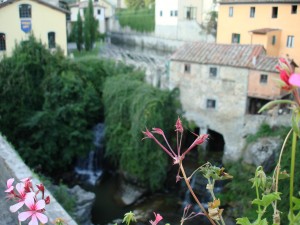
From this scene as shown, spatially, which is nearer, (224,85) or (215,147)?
(224,85)

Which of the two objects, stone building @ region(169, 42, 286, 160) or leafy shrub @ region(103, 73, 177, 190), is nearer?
leafy shrub @ region(103, 73, 177, 190)

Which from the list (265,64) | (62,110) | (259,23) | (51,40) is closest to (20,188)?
(62,110)

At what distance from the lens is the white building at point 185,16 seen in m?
29.7

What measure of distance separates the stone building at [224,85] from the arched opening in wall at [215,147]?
1.8 inches

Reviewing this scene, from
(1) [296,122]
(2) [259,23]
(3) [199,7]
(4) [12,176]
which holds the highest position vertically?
(3) [199,7]

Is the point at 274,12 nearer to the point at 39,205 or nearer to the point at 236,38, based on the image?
the point at 236,38

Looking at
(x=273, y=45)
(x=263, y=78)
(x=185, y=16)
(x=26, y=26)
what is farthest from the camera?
(x=185, y=16)

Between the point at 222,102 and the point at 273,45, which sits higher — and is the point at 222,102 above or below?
below

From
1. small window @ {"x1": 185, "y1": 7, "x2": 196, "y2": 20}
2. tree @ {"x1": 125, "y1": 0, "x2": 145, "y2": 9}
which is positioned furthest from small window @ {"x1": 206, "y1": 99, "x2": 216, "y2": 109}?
tree @ {"x1": 125, "y1": 0, "x2": 145, "y2": 9}

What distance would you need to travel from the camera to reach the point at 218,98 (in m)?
15.6

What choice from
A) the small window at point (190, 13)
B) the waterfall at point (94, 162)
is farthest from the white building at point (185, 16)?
the waterfall at point (94, 162)

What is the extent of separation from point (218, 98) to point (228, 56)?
1.78m

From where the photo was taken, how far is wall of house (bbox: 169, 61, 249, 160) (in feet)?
49.8

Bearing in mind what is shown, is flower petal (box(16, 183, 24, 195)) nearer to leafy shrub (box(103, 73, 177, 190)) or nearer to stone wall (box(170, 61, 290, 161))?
leafy shrub (box(103, 73, 177, 190))
